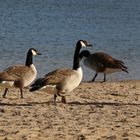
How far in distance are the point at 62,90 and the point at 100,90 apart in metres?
3.07

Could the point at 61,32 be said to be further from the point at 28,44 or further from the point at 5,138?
the point at 5,138

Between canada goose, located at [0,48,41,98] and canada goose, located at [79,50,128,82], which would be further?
canada goose, located at [79,50,128,82]

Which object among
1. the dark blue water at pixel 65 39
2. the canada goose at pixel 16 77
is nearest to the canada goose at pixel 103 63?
the dark blue water at pixel 65 39

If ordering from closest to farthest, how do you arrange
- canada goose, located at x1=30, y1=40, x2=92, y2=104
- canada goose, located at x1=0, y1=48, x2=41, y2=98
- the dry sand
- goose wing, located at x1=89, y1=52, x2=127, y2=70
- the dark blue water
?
the dry sand < canada goose, located at x1=30, y1=40, x2=92, y2=104 < canada goose, located at x1=0, y1=48, x2=41, y2=98 < goose wing, located at x1=89, y1=52, x2=127, y2=70 < the dark blue water

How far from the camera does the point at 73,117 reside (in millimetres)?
9602

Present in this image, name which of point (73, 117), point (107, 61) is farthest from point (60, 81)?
point (107, 61)

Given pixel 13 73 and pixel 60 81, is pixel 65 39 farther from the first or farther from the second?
pixel 60 81

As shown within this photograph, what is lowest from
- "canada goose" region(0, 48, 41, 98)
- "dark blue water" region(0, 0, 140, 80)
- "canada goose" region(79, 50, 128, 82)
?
"dark blue water" region(0, 0, 140, 80)

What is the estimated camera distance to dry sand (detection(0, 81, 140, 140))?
26.9 ft

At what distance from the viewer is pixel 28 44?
87.2 feet

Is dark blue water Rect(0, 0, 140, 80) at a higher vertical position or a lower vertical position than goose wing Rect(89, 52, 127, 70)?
lower

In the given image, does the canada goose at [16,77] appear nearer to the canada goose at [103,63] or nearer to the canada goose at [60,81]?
the canada goose at [60,81]

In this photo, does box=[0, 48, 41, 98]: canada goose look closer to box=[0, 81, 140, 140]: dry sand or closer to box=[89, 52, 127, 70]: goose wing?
box=[0, 81, 140, 140]: dry sand

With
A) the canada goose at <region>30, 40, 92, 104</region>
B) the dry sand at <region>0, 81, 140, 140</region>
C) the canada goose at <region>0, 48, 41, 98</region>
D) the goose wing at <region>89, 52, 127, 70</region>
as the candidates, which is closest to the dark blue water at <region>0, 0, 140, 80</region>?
the goose wing at <region>89, 52, 127, 70</region>
